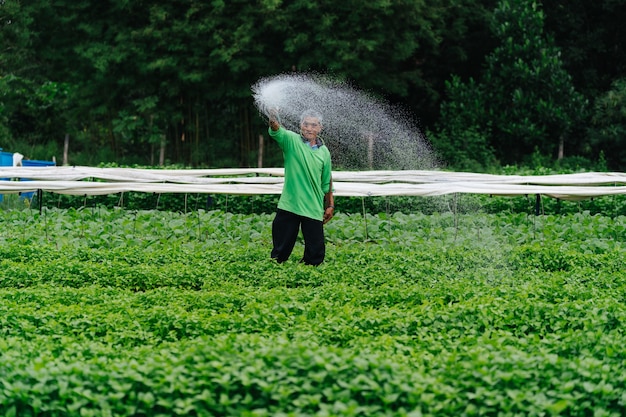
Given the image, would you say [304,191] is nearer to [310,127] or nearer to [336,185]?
[310,127]

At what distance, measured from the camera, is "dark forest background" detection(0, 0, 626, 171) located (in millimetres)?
24297

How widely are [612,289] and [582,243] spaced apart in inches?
144

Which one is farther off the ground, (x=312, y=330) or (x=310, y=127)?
(x=310, y=127)

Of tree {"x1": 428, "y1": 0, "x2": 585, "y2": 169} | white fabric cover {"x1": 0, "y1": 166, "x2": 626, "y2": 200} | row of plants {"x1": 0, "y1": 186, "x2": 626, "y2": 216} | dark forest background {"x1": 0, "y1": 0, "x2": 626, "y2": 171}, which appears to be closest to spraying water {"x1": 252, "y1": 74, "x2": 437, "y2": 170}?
dark forest background {"x1": 0, "y1": 0, "x2": 626, "y2": 171}

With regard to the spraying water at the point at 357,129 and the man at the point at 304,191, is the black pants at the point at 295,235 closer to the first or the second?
the man at the point at 304,191

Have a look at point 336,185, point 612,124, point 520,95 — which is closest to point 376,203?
point 336,185

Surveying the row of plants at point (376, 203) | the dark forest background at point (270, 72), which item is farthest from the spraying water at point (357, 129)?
the row of plants at point (376, 203)

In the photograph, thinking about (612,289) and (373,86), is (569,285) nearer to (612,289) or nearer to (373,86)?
(612,289)

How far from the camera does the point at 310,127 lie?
28.0 ft

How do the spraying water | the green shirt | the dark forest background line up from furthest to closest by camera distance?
the dark forest background < the spraying water < the green shirt

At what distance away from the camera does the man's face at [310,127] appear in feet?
28.0

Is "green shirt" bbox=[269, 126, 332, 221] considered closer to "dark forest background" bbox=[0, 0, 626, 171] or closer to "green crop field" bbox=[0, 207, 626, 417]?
"green crop field" bbox=[0, 207, 626, 417]

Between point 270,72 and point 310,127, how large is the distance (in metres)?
16.8

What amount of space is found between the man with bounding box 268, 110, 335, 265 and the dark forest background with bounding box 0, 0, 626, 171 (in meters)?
14.9
